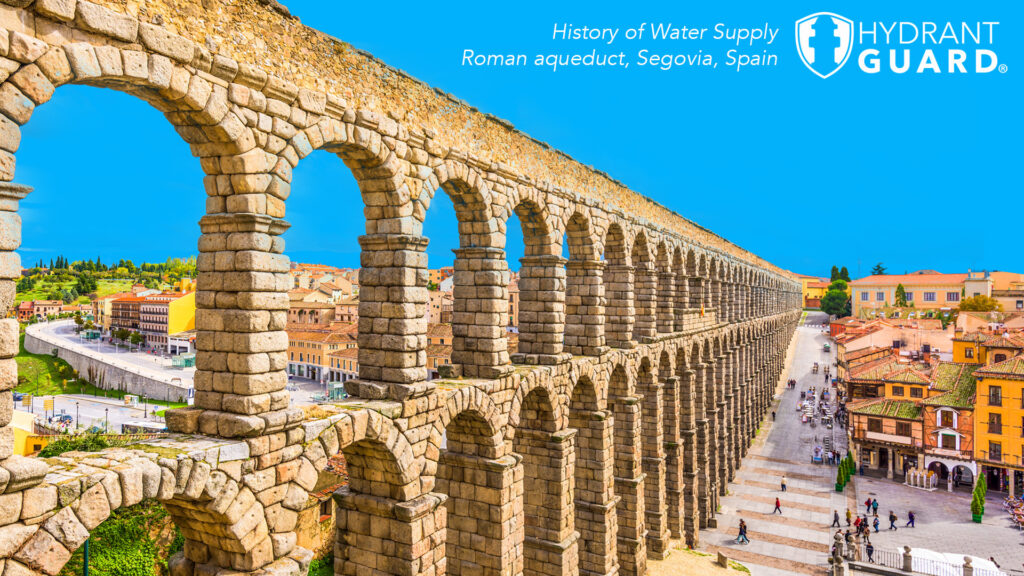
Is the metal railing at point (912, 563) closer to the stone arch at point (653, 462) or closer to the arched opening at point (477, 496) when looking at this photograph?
the stone arch at point (653, 462)

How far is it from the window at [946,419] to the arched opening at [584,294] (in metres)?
26.8

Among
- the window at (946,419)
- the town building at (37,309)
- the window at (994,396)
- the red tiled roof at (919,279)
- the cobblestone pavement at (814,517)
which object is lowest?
the cobblestone pavement at (814,517)

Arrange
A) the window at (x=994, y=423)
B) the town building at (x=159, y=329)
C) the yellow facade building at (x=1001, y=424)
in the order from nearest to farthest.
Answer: the yellow facade building at (x=1001, y=424) < the window at (x=994, y=423) < the town building at (x=159, y=329)

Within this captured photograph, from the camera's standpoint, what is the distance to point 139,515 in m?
24.7

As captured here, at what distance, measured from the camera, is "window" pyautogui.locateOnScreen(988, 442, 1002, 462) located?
108ft

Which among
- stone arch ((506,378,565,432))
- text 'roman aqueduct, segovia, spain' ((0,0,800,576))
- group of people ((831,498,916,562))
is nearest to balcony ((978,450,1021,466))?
group of people ((831,498,916,562))

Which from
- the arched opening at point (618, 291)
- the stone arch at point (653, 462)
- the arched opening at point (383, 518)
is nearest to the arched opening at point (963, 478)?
the stone arch at point (653, 462)

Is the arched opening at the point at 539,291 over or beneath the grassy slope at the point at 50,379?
over

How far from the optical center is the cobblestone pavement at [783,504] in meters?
25.6

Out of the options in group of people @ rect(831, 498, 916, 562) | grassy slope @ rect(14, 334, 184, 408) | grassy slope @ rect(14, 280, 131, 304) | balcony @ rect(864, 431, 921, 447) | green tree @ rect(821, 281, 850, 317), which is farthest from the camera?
grassy slope @ rect(14, 280, 131, 304)

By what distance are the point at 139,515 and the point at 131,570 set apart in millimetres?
2098

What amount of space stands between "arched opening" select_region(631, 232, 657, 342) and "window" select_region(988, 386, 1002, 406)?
22.5 m

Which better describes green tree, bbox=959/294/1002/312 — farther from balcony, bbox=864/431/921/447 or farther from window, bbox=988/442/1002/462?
window, bbox=988/442/1002/462

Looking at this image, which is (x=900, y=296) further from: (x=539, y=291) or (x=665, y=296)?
(x=539, y=291)
